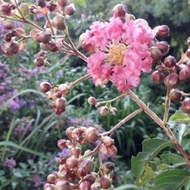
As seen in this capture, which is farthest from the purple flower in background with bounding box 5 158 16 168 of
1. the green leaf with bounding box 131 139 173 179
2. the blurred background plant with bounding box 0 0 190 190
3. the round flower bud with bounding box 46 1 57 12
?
the round flower bud with bounding box 46 1 57 12

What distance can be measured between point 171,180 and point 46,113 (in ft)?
5.18

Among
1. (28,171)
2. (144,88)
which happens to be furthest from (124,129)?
(28,171)

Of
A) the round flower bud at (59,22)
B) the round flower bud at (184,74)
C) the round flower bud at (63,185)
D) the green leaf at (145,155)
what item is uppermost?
the round flower bud at (59,22)

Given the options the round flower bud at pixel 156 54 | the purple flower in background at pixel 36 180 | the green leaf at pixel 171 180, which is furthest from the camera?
the purple flower in background at pixel 36 180

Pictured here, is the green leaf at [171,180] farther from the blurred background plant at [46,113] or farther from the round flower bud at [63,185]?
the blurred background plant at [46,113]

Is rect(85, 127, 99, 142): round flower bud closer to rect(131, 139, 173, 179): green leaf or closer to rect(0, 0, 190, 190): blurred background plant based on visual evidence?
rect(131, 139, 173, 179): green leaf

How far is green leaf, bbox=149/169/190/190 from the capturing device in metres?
0.56

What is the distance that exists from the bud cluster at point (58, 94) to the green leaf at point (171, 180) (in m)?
0.15

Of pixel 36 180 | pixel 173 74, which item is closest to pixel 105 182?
pixel 173 74

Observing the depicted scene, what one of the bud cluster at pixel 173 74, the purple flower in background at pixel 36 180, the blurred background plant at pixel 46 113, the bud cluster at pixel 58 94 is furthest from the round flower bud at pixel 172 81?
the purple flower in background at pixel 36 180

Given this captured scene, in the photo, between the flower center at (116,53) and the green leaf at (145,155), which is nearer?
the flower center at (116,53)

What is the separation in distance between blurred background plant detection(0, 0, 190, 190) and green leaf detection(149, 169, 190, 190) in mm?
277

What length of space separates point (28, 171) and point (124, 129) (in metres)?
1.03

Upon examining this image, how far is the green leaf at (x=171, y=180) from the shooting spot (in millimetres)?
560
